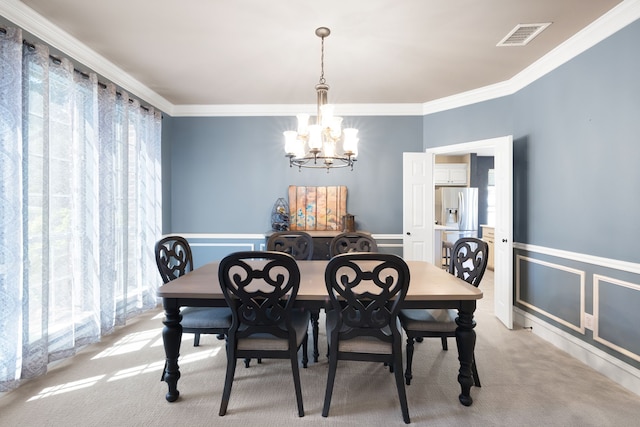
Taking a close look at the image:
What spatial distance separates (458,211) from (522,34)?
4313mm

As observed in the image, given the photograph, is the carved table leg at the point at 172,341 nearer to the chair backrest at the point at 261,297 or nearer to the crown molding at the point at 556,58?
the chair backrest at the point at 261,297

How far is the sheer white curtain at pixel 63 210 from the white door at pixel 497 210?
3321 mm

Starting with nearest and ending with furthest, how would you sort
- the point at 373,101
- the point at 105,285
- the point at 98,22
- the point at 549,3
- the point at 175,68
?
the point at 549,3 < the point at 98,22 < the point at 105,285 < the point at 175,68 < the point at 373,101

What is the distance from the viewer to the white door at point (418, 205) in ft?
14.0

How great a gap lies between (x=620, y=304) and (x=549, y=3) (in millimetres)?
2212

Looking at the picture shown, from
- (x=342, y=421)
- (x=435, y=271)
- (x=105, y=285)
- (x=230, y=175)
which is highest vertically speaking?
(x=230, y=175)

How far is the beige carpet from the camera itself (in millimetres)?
1855

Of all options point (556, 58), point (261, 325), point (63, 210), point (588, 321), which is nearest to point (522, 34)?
point (556, 58)

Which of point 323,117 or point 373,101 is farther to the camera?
Answer: point 373,101

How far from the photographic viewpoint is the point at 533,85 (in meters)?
3.25

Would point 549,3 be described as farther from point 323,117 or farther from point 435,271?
point 435,271

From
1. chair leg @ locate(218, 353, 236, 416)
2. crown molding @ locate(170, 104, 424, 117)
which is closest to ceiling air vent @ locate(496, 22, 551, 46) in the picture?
crown molding @ locate(170, 104, 424, 117)

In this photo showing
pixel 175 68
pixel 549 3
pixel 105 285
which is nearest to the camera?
pixel 549 3

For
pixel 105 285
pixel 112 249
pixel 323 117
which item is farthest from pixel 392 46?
pixel 105 285
